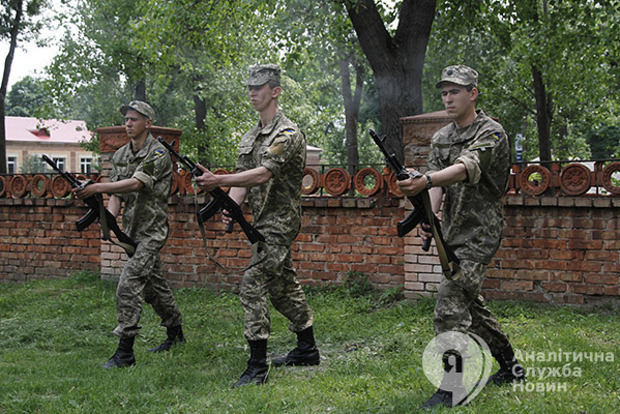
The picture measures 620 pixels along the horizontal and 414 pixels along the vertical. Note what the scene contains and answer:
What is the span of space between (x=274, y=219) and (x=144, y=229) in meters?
1.38

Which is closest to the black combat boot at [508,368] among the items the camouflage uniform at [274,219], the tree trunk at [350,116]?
the camouflage uniform at [274,219]

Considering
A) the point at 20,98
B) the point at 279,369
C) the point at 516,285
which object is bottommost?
the point at 279,369

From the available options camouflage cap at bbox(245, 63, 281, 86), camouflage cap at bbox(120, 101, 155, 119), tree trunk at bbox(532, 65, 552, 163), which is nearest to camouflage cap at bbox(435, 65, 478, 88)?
camouflage cap at bbox(245, 63, 281, 86)

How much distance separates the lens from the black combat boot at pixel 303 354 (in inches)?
208

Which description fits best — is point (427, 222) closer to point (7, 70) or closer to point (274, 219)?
point (274, 219)

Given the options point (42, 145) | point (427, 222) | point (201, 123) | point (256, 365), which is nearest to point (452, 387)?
point (427, 222)

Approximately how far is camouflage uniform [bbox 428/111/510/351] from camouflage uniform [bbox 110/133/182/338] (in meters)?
2.58

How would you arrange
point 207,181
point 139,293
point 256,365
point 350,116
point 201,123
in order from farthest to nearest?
point 201,123, point 350,116, point 139,293, point 256,365, point 207,181

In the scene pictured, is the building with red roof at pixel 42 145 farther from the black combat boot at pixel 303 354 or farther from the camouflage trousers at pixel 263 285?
the camouflage trousers at pixel 263 285

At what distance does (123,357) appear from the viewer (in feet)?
17.6

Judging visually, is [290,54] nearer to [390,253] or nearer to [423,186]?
[390,253]

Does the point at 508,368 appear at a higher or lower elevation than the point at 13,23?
lower

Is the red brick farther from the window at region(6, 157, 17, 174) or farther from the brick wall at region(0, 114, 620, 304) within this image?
the window at region(6, 157, 17, 174)

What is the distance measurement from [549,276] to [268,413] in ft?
13.2
